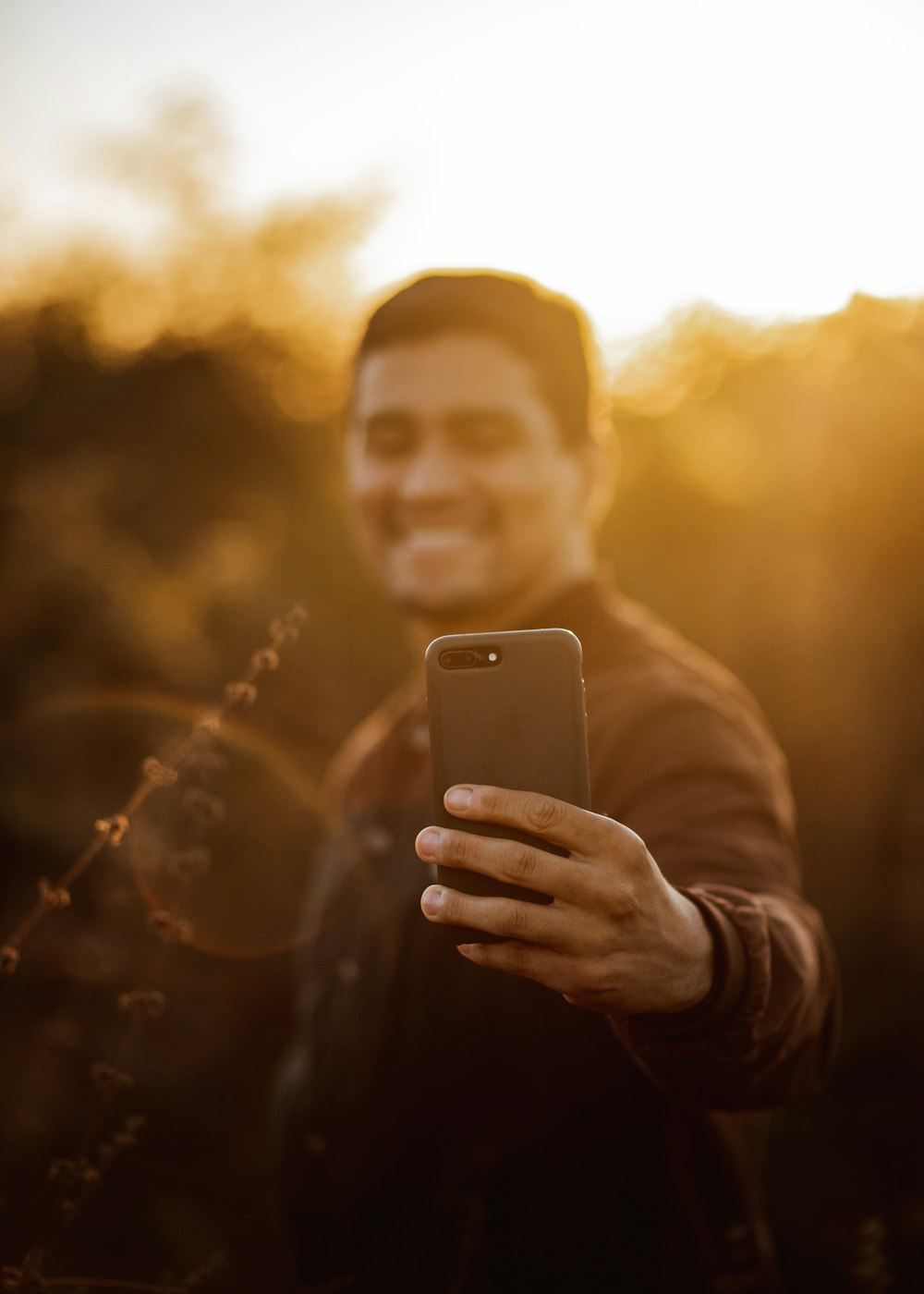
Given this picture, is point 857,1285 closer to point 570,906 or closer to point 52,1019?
point 570,906

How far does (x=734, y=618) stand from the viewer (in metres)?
4.93

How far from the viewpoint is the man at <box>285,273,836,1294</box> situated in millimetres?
1118

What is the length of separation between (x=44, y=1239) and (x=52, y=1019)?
2.30 metres

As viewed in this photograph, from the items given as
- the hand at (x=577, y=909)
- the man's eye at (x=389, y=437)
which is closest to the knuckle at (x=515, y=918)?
the hand at (x=577, y=909)

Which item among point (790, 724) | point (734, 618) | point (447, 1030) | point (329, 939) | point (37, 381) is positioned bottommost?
point (447, 1030)

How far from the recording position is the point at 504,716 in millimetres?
1315

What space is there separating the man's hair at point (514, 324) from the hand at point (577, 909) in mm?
1597

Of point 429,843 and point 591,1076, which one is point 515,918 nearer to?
point 429,843

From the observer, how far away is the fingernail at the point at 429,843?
109cm

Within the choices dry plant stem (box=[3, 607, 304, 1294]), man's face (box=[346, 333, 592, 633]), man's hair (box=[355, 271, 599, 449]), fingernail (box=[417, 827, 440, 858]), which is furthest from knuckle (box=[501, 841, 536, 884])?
man's hair (box=[355, 271, 599, 449])

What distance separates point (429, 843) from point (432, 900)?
0.08 m

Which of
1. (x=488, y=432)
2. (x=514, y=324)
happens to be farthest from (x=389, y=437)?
(x=514, y=324)

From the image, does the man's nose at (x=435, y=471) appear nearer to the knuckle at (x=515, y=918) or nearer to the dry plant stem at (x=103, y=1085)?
the dry plant stem at (x=103, y=1085)

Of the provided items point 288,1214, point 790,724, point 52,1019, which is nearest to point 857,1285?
point 288,1214
